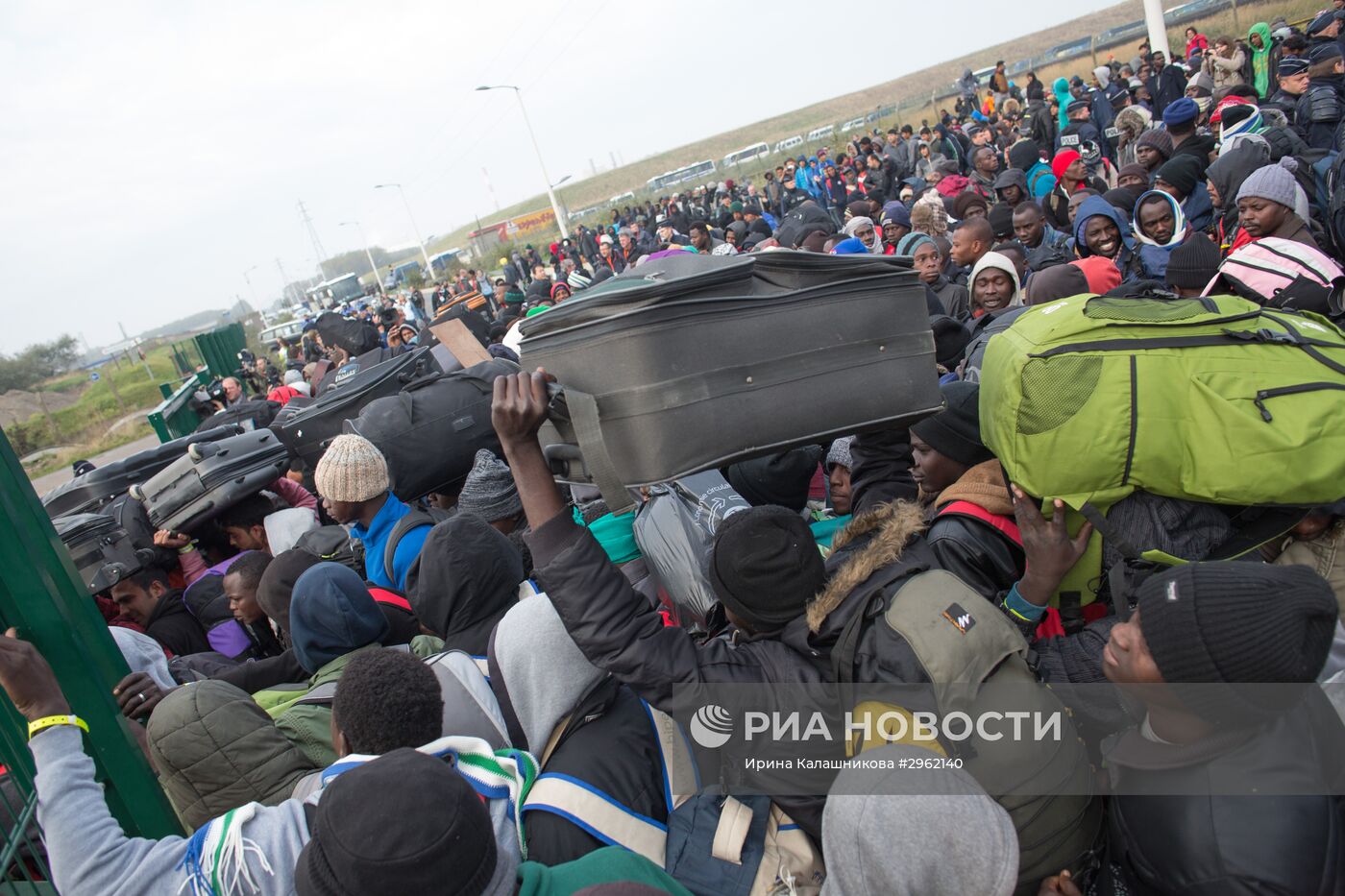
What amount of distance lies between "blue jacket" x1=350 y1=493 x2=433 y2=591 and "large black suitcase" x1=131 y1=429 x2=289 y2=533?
0.93 metres

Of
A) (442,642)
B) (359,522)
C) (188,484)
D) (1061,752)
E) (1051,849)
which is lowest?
(1051,849)

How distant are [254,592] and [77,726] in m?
1.64

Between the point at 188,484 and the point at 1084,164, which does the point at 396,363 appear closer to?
the point at 188,484

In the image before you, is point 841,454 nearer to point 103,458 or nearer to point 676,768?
point 676,768

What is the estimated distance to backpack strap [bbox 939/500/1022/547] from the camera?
7.57 feet

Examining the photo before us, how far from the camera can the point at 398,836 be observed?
1330mm

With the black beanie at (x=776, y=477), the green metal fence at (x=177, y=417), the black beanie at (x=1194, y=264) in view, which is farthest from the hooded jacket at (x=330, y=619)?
the green metal fence at (x=177, y=417)

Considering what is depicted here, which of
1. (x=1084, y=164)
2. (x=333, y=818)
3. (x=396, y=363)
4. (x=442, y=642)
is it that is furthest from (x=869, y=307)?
(x=1084, y=164)

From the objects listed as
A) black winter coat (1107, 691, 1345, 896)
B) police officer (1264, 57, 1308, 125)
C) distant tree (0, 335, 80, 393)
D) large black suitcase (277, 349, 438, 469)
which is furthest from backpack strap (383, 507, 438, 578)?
distant tree (0, 335, 80, 393)

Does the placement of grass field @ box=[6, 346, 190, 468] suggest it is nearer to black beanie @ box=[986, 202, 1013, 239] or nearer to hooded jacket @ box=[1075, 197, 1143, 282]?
black beanie @ box=[986, 202, 1013, 239]

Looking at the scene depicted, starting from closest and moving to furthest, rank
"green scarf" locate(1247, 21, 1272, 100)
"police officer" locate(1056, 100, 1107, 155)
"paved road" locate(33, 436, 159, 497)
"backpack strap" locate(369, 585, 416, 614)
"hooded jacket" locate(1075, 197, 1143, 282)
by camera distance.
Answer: "backpack strap" locate(369, 585, 416, 614) → "hooded jacket" locate(1075, 197, 1143, 282) → "police officer" locate(1056, 100, 1107, 155) → "green scarf" locate(1247, 21, 1272, 100) → "paved road" locate(33, 436, 159, 497)

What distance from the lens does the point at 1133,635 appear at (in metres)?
1.57

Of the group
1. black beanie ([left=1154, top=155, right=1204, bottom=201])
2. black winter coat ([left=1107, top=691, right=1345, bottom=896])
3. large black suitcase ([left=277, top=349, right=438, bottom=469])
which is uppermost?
large black suitcase ([left=277, top=349, right=438, bottom=469])

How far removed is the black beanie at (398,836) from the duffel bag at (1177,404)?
4.98 feet
